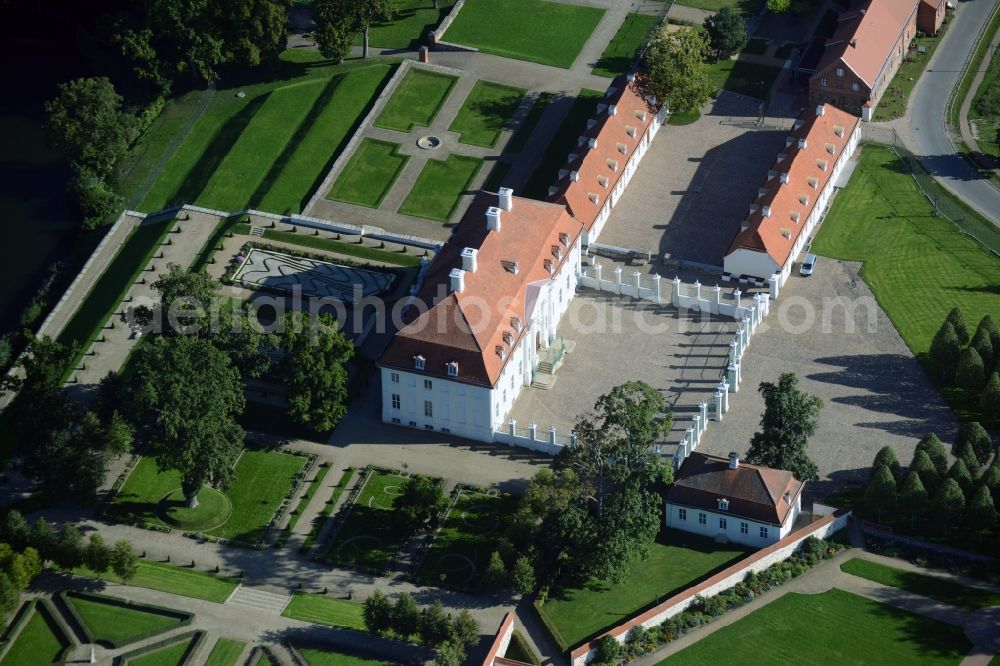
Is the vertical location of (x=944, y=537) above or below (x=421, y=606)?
above

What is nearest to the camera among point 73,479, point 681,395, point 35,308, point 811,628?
point 811,628

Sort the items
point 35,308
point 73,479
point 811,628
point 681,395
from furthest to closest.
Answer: point 35,308, point 681,395, point 73,479, point 811,628

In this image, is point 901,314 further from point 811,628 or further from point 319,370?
point 319,370

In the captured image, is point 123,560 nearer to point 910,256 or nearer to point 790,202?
point 790,202

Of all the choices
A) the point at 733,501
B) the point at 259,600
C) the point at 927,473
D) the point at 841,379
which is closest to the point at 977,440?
the point at 927,473

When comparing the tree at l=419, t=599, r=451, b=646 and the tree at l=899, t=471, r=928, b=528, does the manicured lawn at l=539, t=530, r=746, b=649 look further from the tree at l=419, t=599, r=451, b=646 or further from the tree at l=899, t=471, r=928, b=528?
the tree at l=899, t=471, r=928, b=528

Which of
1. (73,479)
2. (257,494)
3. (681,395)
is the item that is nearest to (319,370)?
(257,494)

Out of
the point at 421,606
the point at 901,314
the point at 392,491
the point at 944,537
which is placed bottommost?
the point at 421,606
